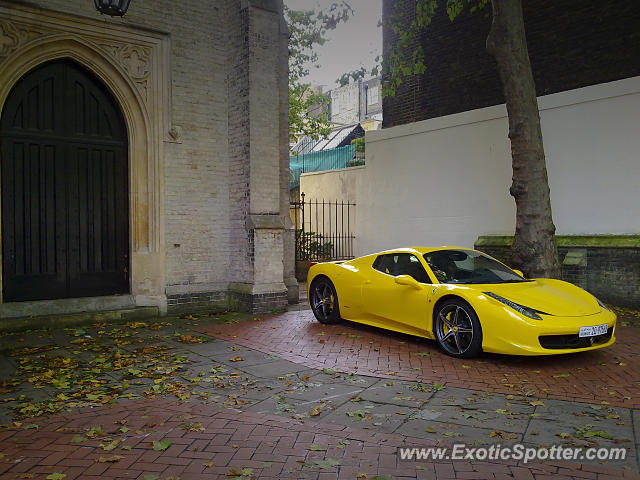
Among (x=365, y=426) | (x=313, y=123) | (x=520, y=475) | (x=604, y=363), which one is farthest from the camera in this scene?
(x=313, y=123)

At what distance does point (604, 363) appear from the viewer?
6371mm

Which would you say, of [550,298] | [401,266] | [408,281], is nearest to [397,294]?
[408,281]

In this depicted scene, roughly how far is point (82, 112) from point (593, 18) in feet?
37.1

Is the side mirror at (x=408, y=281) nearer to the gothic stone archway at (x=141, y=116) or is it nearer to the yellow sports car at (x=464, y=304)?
the yellow sports car at (x=464, y=304)

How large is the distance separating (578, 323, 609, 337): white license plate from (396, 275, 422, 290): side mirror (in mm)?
2003

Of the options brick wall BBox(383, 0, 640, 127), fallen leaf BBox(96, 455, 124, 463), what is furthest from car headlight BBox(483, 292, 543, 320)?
brick wall BBox(383, 0, 640, 127)

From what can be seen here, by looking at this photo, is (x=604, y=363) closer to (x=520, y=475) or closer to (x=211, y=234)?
(x=520, y=475)

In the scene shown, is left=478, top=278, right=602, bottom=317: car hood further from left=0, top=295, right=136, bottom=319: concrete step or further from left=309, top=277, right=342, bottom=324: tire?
left=0, top=295, right=136, bottom=319: concrete step

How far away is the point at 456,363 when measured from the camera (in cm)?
641

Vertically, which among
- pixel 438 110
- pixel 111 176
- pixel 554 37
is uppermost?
pixel 554 37

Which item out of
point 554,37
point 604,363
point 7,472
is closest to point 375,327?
point 604,363

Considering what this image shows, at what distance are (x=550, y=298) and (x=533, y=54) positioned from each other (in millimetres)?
9362

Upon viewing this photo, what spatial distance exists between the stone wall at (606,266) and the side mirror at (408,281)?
5.17 meters

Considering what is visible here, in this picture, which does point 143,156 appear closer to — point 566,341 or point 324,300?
point 324,300
